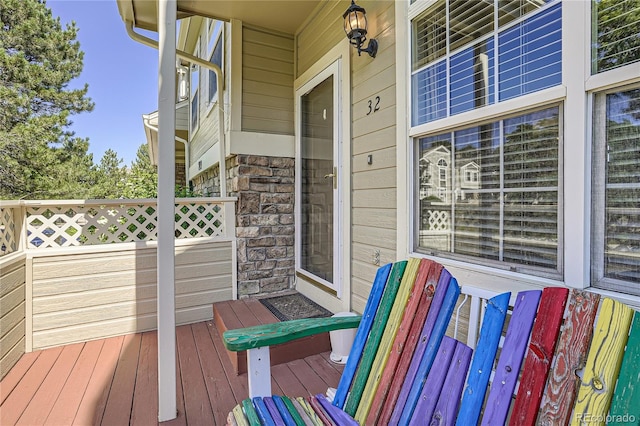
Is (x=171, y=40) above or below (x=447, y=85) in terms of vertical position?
above

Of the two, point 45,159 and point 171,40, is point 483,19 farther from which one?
point 45,159

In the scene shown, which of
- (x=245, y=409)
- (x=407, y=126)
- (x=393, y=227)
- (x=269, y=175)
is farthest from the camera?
(x=269, y=175)

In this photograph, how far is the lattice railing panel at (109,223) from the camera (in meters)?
2.61

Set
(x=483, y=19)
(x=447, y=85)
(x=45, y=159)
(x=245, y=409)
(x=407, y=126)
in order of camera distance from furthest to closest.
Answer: (x=45, y=159), (x=407, y=126), (x=447, y=85), (x=483, y=19), (x=245, y=409)

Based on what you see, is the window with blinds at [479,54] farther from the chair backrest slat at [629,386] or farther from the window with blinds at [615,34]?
the chair backrest slat at [629,386]

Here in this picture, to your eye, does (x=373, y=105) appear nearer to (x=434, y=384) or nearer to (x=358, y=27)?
(x=358, y=27)

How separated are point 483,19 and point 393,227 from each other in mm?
1253

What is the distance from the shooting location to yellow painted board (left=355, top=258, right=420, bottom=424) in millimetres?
1204

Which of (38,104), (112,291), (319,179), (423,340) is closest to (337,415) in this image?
(423,340)

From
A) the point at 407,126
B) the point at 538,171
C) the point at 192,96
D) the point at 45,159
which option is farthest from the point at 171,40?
the point at 45,159

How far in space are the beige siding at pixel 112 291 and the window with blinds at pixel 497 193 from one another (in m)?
2.14

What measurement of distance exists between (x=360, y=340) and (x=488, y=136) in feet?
3.76

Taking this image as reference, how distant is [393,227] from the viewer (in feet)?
7.29

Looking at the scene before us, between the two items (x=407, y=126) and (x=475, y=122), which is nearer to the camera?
(x=475, y=122)
